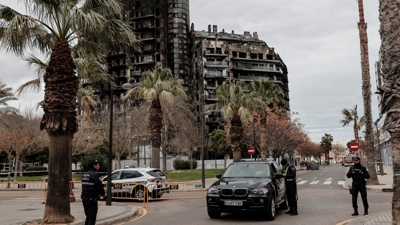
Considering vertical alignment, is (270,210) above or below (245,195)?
below

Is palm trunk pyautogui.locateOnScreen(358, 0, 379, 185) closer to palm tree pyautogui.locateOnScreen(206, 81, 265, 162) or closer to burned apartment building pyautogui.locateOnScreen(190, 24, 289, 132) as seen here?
palm tree pyautogui.locateOnScreen(206, 81, 265, 162)

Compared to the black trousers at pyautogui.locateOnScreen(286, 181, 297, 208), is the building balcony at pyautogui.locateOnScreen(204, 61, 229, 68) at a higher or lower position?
higher

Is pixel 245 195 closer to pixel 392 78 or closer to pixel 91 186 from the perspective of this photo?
pixel 91 186

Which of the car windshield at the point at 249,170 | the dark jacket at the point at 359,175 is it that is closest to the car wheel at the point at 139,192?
the car windshield at the point at 249,170

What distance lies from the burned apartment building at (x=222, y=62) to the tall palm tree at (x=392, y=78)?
7648 cm

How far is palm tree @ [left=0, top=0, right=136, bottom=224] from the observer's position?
10.4 m

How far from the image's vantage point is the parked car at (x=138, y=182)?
1769 centimetres

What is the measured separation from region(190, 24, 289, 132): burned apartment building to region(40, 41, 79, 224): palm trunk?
7407 cm

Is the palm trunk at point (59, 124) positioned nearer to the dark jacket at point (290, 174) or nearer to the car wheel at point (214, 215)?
the car wheel at point (214, 215)

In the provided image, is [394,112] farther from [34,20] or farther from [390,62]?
[34,20]

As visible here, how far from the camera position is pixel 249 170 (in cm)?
1225

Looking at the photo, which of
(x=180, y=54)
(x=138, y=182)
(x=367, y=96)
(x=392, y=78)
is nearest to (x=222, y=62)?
(x=180, y=54)

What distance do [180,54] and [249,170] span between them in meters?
80.4

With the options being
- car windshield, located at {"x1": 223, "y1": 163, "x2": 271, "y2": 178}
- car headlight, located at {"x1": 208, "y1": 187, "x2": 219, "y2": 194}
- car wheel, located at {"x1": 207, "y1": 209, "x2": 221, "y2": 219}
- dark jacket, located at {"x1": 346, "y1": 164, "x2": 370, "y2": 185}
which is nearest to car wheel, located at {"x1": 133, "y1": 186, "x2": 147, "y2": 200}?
car windshield, located at {"x1": 223, "y1": 163, "x2": 271, "y2": 178}
